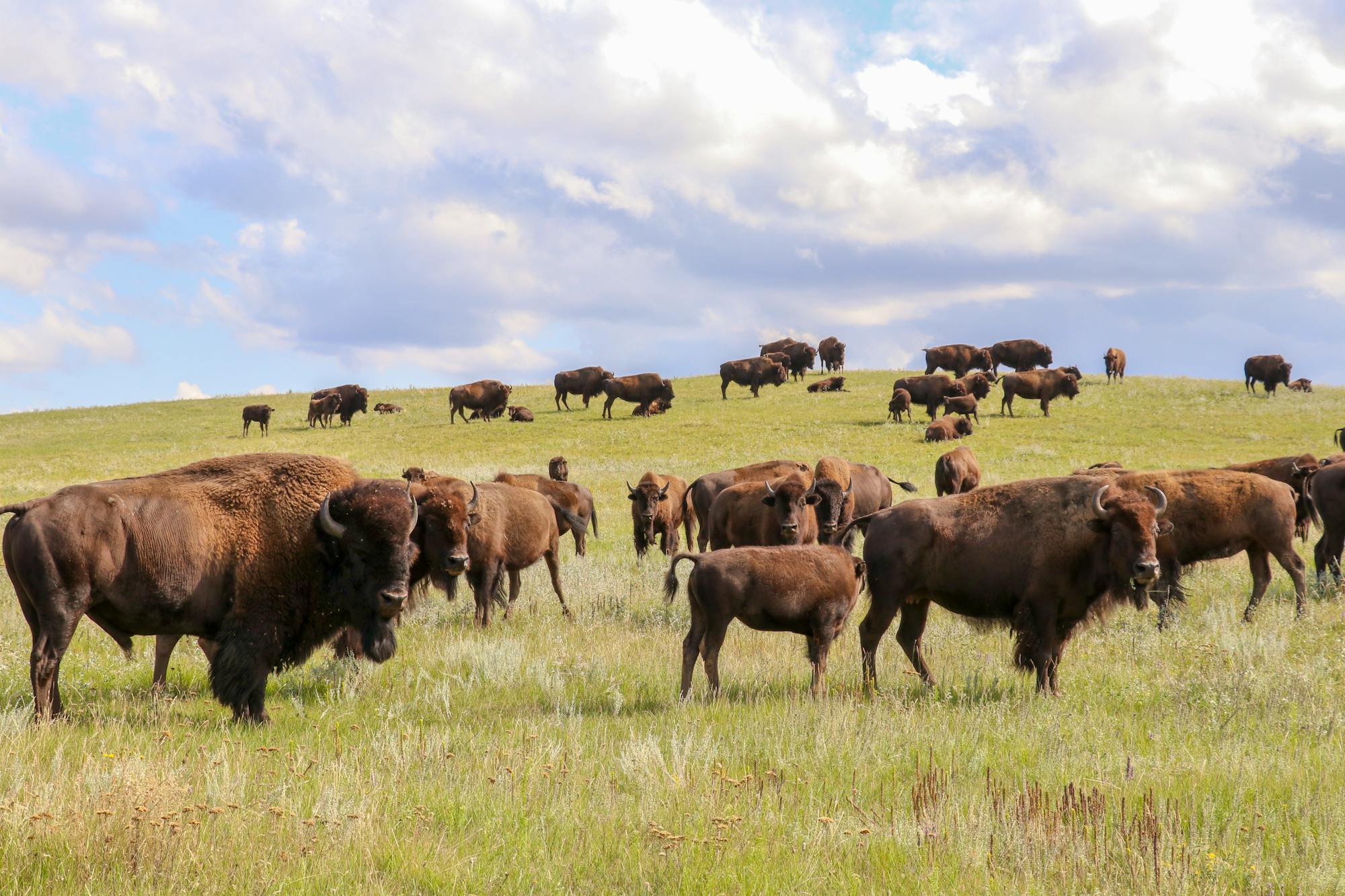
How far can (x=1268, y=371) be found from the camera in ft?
180

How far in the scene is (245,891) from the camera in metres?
3.98

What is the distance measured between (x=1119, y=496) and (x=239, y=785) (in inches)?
273

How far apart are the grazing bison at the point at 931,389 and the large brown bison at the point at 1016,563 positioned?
3906cm

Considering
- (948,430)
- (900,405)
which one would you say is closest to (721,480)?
(948,430)

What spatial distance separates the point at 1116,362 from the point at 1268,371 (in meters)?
12.4

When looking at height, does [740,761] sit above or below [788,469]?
below

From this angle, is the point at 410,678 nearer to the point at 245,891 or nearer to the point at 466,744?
the point at 466,744

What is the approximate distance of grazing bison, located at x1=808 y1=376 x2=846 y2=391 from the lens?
60.1m

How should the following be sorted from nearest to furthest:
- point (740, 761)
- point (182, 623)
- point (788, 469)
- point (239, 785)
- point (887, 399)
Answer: point (239, 785)
point (740, 761)
point (182, 623)
point (788, 469)
point (887, 399)

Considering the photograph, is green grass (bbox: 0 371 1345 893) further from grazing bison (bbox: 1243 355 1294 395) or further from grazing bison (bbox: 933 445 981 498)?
grazing bison (bbox: 1243 355 1294 395)

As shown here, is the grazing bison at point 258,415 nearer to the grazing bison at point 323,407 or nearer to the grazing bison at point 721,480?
the grazing bison at point 323,407

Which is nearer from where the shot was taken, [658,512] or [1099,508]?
[1099,508]

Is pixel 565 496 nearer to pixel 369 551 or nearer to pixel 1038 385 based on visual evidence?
pixel 369 551

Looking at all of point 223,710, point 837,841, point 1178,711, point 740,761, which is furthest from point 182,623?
point 1178,711
